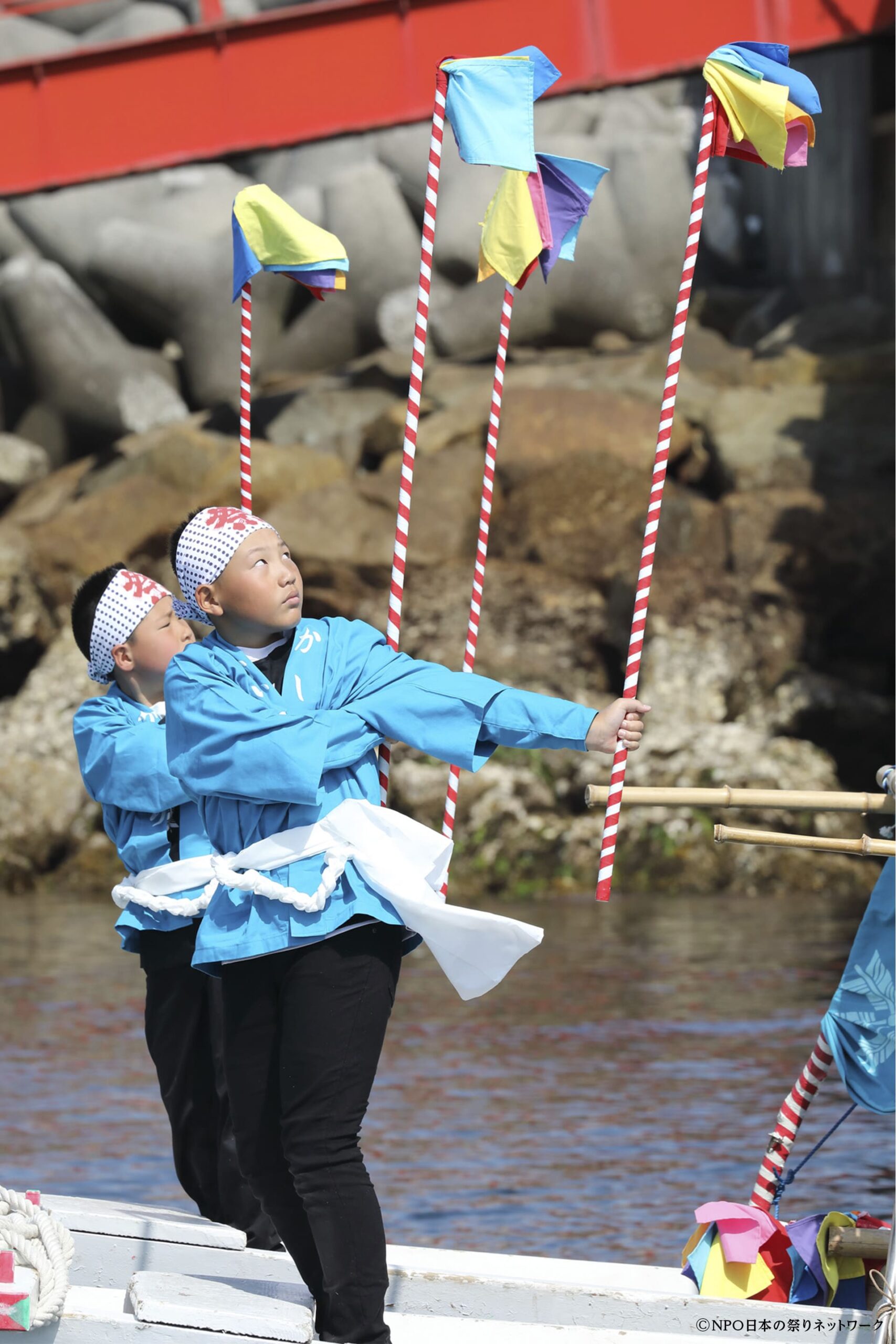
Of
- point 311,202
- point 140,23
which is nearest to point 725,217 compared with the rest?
point 311,202

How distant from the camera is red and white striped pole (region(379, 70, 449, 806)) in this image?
314 cm

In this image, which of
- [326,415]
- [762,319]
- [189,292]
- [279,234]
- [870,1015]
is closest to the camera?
[870,1015]

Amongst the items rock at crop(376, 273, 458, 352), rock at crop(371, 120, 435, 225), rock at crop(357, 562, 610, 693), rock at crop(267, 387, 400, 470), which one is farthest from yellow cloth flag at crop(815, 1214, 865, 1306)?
rock at crop(371, 120, 435, 225)

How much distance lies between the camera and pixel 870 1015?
10.1 ft

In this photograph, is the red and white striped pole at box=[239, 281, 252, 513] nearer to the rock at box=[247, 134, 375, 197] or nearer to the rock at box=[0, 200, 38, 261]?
the rock at box=[247, 134, 375, 197]

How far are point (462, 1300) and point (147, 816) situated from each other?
108cm

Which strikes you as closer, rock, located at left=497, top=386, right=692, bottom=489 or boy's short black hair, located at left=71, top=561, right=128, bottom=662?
boy's short black hair, located at left=71, top=561, right=128, bottom=662

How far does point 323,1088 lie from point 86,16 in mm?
19372

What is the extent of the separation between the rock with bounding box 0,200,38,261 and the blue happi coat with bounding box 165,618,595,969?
17.2 m

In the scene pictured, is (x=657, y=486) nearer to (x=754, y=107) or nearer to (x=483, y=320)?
(x=754, y=107)

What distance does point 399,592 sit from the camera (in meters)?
3.21

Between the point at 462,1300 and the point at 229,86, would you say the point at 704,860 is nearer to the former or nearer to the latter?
the point at 229,86

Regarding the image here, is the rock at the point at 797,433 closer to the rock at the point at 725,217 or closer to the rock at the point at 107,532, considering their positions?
the rock at the point at 725,217

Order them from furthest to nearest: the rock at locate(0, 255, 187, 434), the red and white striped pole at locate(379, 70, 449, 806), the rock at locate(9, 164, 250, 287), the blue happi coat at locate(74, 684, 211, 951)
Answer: the rock at locate(9, 164, 250, 287), the rock at locate(0, 255, 187, 434), the blue happi coat at locate(74, 684, 211, 951), the red and white striped pole at locate(379, 70, 449, 806)
